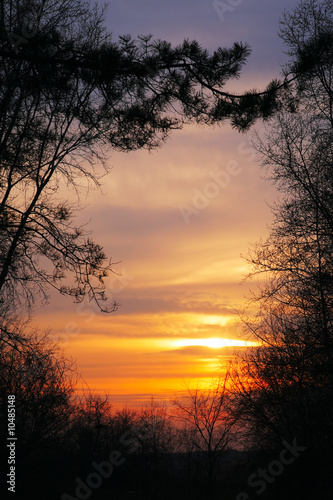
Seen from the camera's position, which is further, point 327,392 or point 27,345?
point 327,392

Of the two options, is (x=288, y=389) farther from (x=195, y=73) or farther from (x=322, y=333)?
(x=195, y=73)

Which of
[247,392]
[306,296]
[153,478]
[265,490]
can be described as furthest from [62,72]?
[153,478]

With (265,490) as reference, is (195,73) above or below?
above

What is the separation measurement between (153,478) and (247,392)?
26.8 metres

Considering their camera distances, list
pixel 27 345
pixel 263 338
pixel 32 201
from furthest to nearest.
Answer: pixel 263 338
pixel 32 201
pixel 27 345

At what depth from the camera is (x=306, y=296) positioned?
13680 millimetres

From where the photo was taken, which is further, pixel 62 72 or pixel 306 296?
pixel 306 296

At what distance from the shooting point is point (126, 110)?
7172mm

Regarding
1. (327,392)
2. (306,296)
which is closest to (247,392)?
(327,392)

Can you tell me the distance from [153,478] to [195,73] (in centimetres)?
4200

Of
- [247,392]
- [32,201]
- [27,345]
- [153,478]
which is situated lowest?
[153,478]

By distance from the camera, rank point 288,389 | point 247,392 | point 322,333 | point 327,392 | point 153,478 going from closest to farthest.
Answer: point 322,333, point 327,392, point 288,389, point 247,392, point 153,478

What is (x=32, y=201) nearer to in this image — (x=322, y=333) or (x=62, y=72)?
(x=62, y=72)

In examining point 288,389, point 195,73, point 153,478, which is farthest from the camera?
point 153,478
